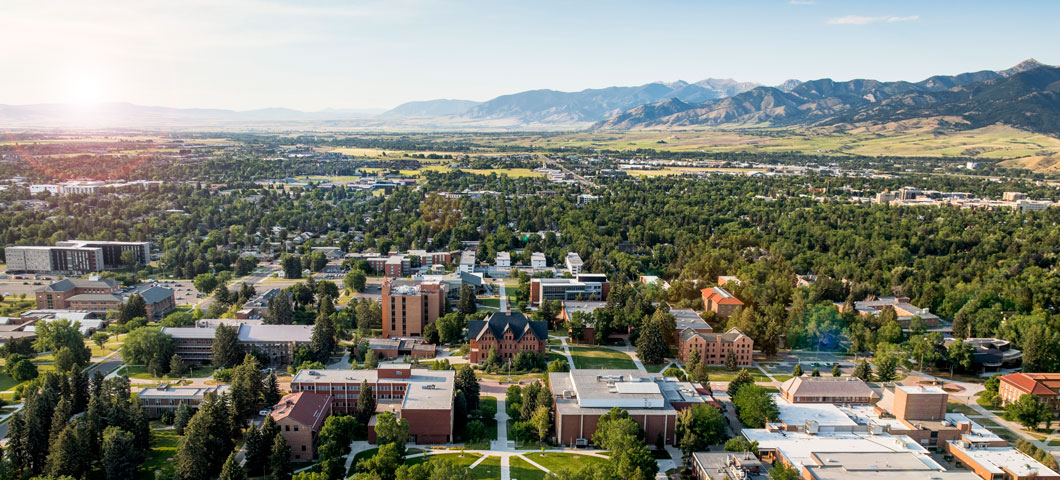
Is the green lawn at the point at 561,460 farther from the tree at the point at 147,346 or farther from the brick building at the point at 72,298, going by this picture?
the brick building at the point at 72,298

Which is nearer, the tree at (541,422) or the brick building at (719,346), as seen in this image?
the tree at (541,422)

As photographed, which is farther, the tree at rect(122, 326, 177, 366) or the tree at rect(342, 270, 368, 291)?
the tree at rect(342, 270, 368, 291)

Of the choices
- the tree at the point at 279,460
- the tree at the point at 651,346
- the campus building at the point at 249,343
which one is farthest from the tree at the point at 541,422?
the campus building at the point at 249,343

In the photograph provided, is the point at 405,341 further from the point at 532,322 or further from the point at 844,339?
the point at 844,339

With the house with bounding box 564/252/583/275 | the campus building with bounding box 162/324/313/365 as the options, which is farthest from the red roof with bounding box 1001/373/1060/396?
the campus building with bounding box 162/324/313/365

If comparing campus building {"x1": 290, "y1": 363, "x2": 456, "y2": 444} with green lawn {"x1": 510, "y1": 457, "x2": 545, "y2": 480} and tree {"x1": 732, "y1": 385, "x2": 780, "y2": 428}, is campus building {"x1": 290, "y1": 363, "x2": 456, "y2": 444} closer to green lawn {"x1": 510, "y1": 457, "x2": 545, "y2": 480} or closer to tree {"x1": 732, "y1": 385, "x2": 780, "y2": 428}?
green lawn {"x1": 510, "y1": 457, "x2": 545, "y2": 480}

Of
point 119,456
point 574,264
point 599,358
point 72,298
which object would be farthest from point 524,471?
point 72,298
